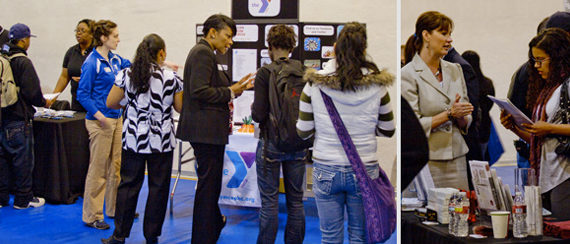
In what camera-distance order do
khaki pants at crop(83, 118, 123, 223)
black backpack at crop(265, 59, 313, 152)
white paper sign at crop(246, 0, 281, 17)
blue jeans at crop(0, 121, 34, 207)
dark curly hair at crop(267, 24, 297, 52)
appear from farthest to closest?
white paper sign at crop(246, 0, 281, 17), blue jeans at crop(0, 121, 34, 207), khaki pants at crop(83, 118, 123, 223), dark curly hair at crop(267, 24, 297, 52), black backpack at crop(265, 59, 313, 152)

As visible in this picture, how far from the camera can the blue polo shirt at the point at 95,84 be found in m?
3.80

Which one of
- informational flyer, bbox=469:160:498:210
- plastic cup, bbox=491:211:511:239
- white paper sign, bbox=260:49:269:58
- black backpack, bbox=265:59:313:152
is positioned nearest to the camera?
plastic cup, bbox=491:211:511:239

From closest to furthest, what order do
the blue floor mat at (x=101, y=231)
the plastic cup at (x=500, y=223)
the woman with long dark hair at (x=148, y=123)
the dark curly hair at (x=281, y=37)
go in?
the plastic cup at (x=500, y=223)
the dark curly hair at (x=281, y=37)
the woman with long dark hair at (x=148, y=123)
the blue floor mat at (x=101, y=231)

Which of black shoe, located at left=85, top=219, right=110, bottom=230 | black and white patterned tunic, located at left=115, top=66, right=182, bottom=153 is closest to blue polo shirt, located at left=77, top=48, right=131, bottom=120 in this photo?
black and white patterned tunic, located at left=115, top=66, right=182, bottom=153

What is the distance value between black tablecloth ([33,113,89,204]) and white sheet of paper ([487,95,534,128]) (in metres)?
3.49

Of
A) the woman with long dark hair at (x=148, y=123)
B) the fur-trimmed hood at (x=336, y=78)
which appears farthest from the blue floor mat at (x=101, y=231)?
the fur-trimmed hood at (x=336, y=78)

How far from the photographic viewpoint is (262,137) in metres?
3.12

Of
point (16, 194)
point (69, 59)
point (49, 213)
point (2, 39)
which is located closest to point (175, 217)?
point (49, 213)

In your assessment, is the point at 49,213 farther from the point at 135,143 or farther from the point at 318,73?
the point at 318,73

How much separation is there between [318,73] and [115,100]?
5.03 ft

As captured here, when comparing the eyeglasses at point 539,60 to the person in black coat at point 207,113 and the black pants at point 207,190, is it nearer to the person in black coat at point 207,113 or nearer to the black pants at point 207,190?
the person in black coat at point 207,113

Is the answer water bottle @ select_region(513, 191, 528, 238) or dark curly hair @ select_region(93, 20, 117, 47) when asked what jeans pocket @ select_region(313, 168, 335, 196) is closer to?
water bottle @ select_region(513, 191, 528, 238)

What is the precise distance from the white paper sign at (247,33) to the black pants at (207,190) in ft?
5.98

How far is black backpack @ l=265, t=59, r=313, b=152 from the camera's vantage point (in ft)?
9.85
